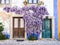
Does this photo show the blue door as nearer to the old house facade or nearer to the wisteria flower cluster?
the old house facade

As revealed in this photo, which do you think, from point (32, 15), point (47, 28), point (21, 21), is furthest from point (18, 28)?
point (47, 28)

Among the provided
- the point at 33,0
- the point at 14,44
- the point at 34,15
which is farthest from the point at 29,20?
the point at 14,44

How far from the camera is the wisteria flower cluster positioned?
20.4 metres

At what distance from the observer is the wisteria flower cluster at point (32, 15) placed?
67.0ft

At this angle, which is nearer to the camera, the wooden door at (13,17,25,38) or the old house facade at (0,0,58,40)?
the old house facade at (0,0,58,40)

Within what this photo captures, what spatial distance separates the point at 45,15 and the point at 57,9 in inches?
49.6

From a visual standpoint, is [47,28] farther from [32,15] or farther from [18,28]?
[18,28]

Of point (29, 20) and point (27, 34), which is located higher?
point (29, 20)

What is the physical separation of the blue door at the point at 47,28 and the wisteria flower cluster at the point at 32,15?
0.47 metres

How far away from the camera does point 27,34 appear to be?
2050 cm

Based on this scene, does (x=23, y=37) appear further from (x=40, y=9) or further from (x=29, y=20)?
(x=40, y=9)

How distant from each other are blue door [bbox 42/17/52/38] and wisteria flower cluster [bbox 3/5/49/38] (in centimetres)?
47

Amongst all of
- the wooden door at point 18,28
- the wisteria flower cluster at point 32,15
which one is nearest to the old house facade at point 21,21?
the wooden door at point 18,28

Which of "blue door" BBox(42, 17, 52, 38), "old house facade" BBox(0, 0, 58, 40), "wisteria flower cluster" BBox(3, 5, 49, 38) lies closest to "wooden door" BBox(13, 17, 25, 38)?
"old house facade" BBox(0, 0, 58, 40)
